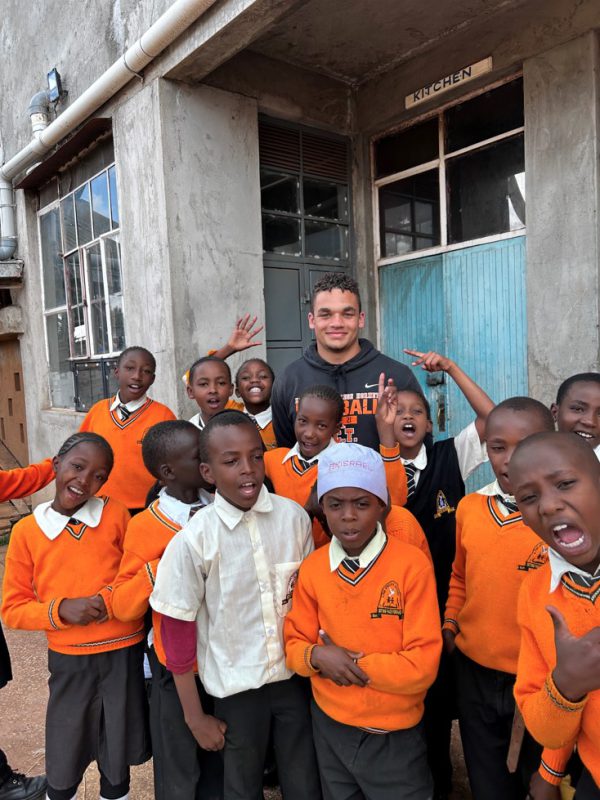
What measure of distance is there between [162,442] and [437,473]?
103 cm

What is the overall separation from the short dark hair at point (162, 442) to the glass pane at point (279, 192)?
3.80 m

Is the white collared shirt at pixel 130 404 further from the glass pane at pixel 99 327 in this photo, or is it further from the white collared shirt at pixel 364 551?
the glass pane at pixel 99 327

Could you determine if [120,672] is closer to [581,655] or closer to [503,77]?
[581,655]

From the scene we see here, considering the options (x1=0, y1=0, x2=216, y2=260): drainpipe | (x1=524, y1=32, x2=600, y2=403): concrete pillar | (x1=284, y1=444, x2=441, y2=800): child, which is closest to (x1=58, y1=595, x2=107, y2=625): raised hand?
(x1=284, y1=444, x2=441, y2=800): child

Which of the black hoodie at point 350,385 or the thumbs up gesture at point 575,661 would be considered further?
the black hoodie at point 350,385

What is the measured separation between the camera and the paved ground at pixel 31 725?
7.82 ft

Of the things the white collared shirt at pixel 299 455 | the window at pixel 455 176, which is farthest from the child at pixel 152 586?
the window at pixel 455 176

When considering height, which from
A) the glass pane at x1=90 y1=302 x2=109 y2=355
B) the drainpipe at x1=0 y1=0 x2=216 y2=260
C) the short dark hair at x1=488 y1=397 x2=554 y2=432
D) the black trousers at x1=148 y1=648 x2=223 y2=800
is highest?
the drainpipe at x1=0 y1=0 x2=216 y2=260

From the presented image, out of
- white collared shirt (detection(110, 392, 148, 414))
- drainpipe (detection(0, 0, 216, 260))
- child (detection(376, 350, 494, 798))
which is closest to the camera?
child (detection(376, 350, 494, 798))

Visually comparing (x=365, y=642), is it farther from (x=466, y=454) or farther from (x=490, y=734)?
(x=466, y=454)

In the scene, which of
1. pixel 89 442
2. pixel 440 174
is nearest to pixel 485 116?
pixel 440 174

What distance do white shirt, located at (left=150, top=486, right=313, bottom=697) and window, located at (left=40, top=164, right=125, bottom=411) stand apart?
4.45 metres

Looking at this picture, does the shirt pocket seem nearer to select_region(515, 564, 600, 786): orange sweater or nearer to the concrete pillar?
select_region(515, 564, 600, 786): orange sweater

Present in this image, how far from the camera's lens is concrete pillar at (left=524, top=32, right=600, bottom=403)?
12.5ft
